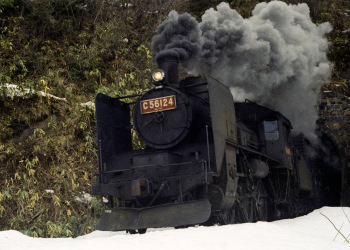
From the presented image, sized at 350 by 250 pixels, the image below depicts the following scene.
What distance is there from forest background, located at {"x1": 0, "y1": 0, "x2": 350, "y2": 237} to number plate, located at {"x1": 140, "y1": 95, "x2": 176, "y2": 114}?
3.31 metres

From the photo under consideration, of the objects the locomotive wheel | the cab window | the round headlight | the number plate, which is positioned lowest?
the locomotive wheel

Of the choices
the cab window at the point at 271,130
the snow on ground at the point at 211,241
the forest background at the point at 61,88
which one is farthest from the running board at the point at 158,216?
the cab window at the point at 271,130

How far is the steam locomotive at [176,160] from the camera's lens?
22.5 feet

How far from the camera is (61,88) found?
1247cm

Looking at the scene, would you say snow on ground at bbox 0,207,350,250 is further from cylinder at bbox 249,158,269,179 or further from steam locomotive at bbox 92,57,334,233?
cylinder at bbox 249,158,269,179

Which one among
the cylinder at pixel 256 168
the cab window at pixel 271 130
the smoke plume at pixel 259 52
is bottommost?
the cylinder at pixel 256 168

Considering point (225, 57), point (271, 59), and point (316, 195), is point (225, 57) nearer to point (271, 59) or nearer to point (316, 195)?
point (271, 59)

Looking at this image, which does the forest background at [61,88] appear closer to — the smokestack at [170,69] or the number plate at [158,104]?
the number plate at [158,104]

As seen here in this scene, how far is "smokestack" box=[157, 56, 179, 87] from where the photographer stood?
797cm

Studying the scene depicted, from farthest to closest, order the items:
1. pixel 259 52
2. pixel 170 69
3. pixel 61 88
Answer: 1. pixel 61 88
2. pixel 259 52
3. pixel 170 69

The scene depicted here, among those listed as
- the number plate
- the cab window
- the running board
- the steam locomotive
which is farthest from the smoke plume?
the running board

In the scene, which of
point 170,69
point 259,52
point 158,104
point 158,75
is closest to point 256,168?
point 158,104

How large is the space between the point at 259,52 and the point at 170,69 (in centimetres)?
406

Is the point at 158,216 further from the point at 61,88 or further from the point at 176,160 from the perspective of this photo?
the point at 61,88
